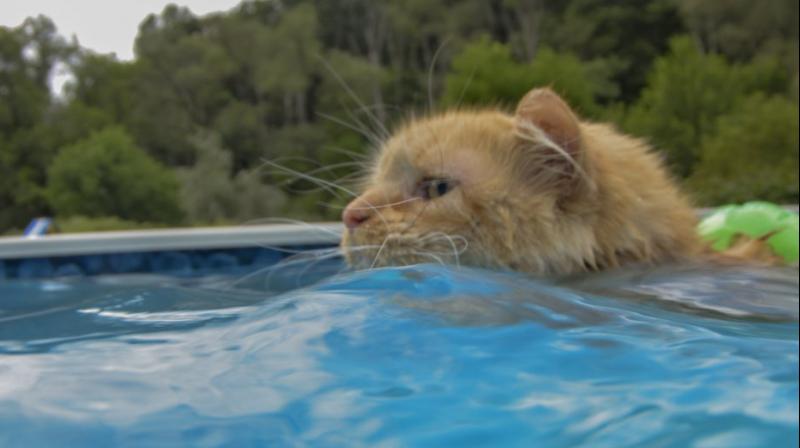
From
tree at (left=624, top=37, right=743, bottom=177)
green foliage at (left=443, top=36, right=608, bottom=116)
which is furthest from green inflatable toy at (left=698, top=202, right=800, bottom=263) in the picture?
tree at (left=624, top=37, right=743, bottom=177)

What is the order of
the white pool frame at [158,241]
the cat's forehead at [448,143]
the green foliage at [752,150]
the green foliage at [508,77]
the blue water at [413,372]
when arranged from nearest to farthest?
the blue water at [413,372]
the cat's forehead at [448,143]
the white pool frame at [158,241]
the green foliage at [752,150]
the green foliage at [508,77]

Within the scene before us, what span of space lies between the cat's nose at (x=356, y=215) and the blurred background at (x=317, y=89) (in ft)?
26.5

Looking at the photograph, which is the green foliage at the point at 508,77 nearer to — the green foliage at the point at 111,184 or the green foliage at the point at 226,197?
the green foliage at the point at 226,197

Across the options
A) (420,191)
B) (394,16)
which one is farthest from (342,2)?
(420,191)

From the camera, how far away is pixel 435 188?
1838 mm

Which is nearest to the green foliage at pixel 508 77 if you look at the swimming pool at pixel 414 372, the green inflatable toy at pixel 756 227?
the green inflatable toy at pixel 756 227

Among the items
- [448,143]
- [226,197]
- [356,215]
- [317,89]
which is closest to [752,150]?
[226,197]

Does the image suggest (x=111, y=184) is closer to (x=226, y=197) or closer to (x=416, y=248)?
(x=226, y=197)

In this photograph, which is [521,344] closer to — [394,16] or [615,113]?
[615,113]

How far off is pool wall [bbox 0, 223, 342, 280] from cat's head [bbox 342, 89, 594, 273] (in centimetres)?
179

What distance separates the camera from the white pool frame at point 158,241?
12.1 feet

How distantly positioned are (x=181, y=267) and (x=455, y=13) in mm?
22631

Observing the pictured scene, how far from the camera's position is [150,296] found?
6.08 feet

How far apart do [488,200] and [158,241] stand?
2521mm
